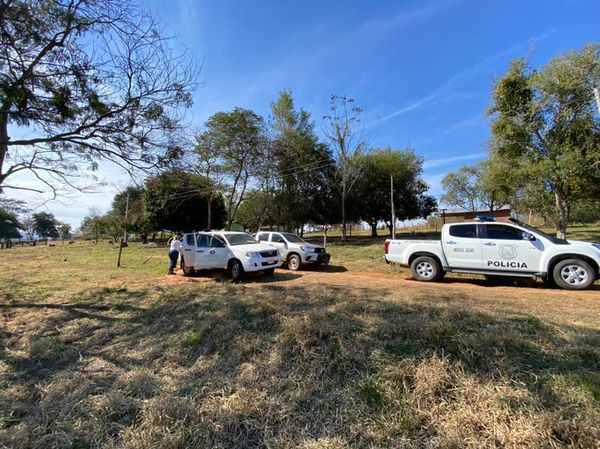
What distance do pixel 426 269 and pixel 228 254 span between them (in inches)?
249

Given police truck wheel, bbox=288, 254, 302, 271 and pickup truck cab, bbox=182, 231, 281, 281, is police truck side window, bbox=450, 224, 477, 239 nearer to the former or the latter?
pickup truck cab, bbox=182, 231, 281, 281

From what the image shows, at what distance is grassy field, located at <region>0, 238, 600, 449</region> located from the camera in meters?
2.63

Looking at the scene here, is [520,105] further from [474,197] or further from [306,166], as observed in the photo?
[474,197]

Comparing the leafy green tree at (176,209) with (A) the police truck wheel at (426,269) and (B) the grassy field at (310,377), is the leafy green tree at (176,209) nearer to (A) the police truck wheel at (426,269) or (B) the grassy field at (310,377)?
(A) the police truck wheel at (426,269)

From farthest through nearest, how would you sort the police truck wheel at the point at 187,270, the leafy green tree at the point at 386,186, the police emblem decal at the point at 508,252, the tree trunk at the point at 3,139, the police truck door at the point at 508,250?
the leafy green tree at the point at 386,186
the police truck wheel at the point at 187,270
the police emblem decal at the point at 508,252
the police truck door at the point at 508,250
the tree trunk at the point at 3,139

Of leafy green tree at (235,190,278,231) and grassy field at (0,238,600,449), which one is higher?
leafy green tree at (235,190,278,231)

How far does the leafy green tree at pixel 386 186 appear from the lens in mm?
30344

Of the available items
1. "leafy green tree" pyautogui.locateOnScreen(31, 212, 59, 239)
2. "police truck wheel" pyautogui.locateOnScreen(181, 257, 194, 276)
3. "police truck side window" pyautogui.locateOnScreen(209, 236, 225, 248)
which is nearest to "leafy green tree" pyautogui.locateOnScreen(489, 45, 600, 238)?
"police truck side window" pyautogui.locateOnScreen(209, 236, 225, 248)

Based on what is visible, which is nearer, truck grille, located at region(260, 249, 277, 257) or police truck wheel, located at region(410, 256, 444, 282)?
police truck wheel, located at region(410, 256, 444, 282)

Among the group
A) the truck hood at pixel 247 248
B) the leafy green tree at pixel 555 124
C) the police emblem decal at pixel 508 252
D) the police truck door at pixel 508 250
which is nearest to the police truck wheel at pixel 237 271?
the truck hood at pixel 247 248

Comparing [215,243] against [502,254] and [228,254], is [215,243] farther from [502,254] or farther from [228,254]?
[502,254]

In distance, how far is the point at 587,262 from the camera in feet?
25.9

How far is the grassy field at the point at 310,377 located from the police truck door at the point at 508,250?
249cm

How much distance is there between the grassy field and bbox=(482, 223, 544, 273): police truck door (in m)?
2.49
